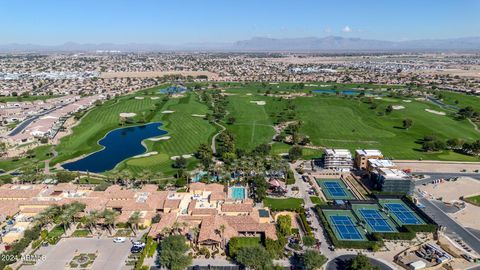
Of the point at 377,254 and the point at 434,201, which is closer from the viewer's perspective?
the point at 377,254

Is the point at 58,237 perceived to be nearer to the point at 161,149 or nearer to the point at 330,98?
the point at 161,149

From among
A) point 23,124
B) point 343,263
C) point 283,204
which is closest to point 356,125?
point 283,204

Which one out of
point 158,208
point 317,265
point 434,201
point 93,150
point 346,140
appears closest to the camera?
point 317,265

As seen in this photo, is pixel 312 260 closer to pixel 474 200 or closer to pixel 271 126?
pixel 474 200

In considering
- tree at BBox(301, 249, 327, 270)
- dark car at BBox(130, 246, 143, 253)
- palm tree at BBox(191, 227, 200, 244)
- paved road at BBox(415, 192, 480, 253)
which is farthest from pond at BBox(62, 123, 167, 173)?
paved road at BBox(415, 192, 480, 253)

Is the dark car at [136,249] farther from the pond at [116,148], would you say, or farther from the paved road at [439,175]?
the paved road at [439,175]

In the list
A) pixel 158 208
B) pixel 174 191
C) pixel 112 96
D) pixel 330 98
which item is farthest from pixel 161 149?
pixel 330 98
